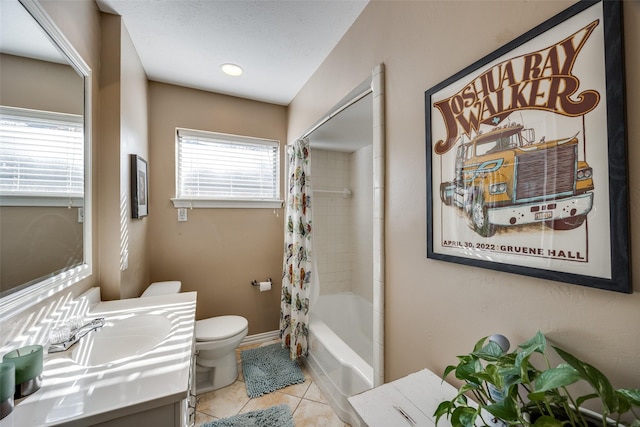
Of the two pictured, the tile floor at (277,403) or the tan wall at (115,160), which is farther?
the tile floor at (277,403)

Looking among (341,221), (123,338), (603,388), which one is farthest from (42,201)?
(341,221)

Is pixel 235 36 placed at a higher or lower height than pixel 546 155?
higher

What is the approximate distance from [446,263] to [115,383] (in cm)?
115

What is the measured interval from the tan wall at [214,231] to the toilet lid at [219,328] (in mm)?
339

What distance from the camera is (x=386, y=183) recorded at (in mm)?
1239

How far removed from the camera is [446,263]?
941mm

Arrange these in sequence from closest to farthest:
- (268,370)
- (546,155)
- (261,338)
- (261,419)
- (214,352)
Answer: (546,155)
(261,419)
(214,352)
(268,370)
(261,338)

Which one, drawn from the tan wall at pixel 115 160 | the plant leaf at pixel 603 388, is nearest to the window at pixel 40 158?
the tan wall at pixel 115 160

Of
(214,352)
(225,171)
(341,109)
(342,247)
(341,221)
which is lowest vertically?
(214,352)

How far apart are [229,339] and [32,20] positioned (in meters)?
1.94

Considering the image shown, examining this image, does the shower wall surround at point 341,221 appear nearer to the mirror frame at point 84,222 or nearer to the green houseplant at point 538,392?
the mirror frame at point 84,222

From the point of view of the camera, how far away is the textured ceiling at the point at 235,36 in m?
1.42

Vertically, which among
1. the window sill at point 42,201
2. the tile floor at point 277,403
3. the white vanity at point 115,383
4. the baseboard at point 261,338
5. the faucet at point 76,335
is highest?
the window sill at point 42,201

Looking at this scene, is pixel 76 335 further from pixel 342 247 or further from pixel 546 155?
pixel 342 247
